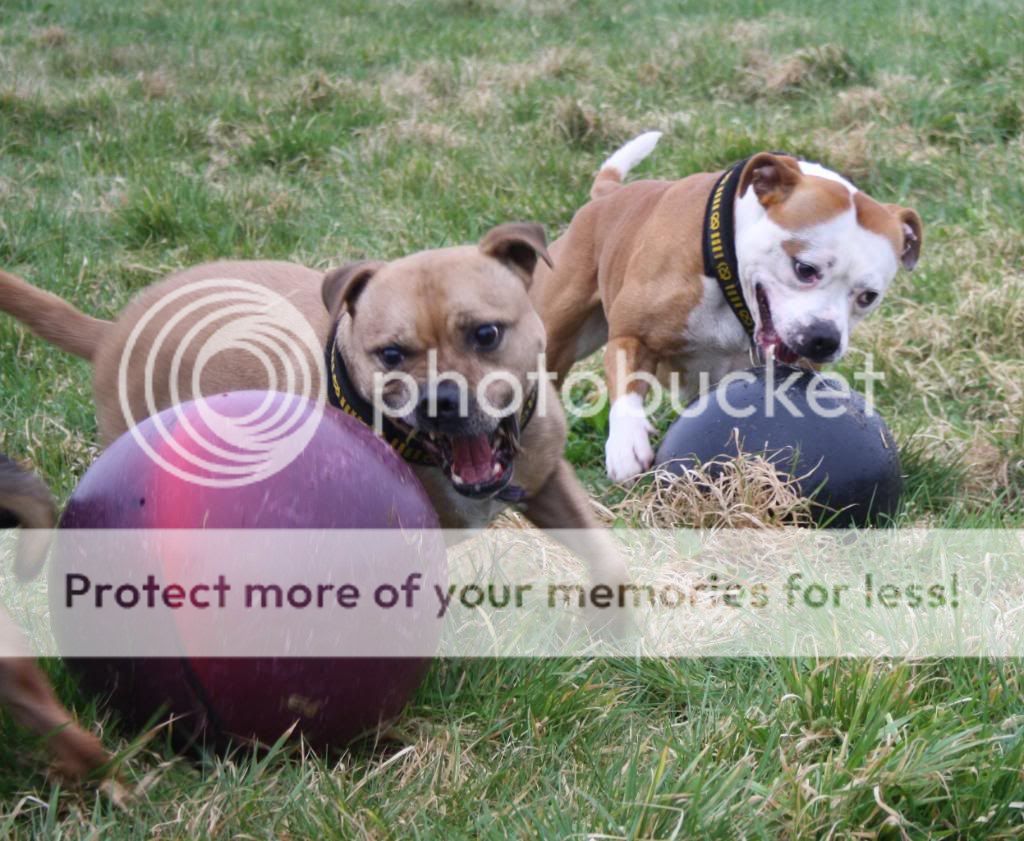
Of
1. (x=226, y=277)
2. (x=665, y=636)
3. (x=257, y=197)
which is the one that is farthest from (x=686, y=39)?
(x=665, y=636)

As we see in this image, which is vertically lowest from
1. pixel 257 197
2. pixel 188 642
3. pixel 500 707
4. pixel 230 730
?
pixel 257 197

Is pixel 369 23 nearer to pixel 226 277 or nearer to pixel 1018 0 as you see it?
pixel 1018 0

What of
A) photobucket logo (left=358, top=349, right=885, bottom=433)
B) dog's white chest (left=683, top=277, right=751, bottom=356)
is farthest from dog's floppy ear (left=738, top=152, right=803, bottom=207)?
photobucket logo (left=358, top=349, right=885, bottom=433)

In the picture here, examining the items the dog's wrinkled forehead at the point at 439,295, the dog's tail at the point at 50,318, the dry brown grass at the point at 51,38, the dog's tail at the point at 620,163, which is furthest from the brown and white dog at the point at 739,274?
the dry brown grass at the point at 51,38

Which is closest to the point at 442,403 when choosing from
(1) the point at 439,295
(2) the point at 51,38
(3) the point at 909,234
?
(1) the point at 439,295

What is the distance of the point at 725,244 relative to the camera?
4.82 m

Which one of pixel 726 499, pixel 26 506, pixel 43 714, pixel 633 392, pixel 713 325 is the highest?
pixel 26 506

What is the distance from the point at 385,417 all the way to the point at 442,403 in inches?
9.3

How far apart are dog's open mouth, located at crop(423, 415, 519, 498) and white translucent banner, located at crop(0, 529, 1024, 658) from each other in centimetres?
20

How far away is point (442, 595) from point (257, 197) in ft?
14.7

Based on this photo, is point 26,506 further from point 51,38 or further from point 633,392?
point 51,38

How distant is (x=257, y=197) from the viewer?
673 centimetres

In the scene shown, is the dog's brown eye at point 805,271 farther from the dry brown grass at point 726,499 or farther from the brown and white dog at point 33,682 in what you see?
the brown and white dog at point 33,682

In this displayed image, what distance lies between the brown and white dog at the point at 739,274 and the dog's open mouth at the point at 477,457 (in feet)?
4.05
